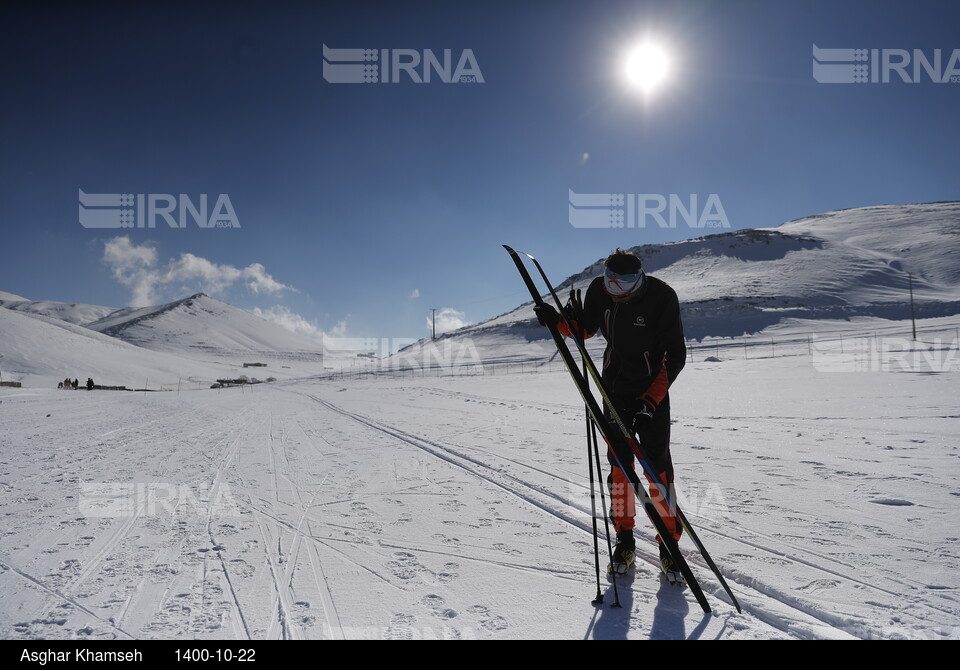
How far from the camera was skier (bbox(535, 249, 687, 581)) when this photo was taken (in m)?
3.51

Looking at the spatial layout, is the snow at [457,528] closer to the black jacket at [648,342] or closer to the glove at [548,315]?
the black jacket at [648,342]

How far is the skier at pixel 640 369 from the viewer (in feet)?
11.5

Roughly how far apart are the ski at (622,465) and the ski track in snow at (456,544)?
177 mm

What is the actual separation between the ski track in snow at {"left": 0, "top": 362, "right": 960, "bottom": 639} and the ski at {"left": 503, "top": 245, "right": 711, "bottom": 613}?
18 cm

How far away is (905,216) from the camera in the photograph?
422 ft

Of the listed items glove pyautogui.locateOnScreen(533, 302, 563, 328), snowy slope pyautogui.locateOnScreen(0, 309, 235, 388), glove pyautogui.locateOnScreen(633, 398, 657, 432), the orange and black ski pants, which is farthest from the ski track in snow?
snowy slope pyautogui.locateOnScreen(0, 309, 235, 388)

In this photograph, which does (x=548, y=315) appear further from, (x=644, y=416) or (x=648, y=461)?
(x=648, y=461)

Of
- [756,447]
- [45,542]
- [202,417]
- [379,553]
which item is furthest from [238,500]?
[202,417]

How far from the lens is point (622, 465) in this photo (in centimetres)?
344

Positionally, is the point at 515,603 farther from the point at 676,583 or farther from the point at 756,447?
the point at 756,447

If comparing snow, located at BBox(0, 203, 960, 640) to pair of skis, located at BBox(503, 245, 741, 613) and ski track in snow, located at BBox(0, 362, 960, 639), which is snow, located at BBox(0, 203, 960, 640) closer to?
ski track in snow, located at BBox(0, 362, 960, 639)

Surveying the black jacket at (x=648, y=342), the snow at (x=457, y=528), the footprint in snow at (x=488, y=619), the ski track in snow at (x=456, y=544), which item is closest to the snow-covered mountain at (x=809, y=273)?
the snow at (x=457, y=528)

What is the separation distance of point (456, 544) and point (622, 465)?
5.11ft
